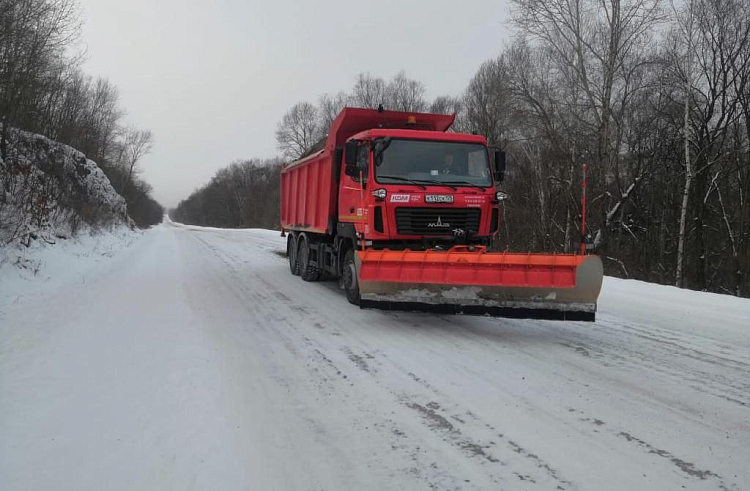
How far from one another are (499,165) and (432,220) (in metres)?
1.63

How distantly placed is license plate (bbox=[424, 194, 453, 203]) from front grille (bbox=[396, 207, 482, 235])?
12 cm

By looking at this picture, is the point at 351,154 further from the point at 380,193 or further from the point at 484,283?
the point at 484,283

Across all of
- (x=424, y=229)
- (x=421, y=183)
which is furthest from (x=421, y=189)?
(x=424, y=229)

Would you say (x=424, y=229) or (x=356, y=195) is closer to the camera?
(x=424, y=229)

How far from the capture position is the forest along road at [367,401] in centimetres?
277

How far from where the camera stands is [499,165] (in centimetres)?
777

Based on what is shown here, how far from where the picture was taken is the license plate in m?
7.06

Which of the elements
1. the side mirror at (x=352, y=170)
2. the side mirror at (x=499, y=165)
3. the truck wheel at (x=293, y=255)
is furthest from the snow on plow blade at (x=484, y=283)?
the truck wheel at (x=293, y=255)

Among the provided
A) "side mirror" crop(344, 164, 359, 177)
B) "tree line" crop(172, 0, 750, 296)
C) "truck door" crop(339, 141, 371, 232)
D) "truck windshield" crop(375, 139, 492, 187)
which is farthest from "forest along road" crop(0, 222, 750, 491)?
"tree line" crop(172, 0, 750, 296)

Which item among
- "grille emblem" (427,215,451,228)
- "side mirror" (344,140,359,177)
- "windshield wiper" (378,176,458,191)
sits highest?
"side mirror" (344,140,359,177)

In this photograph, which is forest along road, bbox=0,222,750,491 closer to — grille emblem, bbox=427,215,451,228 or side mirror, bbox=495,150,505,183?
grille emblem, bbox=427,215,451,228

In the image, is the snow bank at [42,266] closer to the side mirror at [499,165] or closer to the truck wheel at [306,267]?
the truck wheel at [306,267]

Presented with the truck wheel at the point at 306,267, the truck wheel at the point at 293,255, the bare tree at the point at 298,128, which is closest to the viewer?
the truck wheel at the point at 306,267

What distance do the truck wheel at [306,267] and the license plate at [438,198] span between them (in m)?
4.14
